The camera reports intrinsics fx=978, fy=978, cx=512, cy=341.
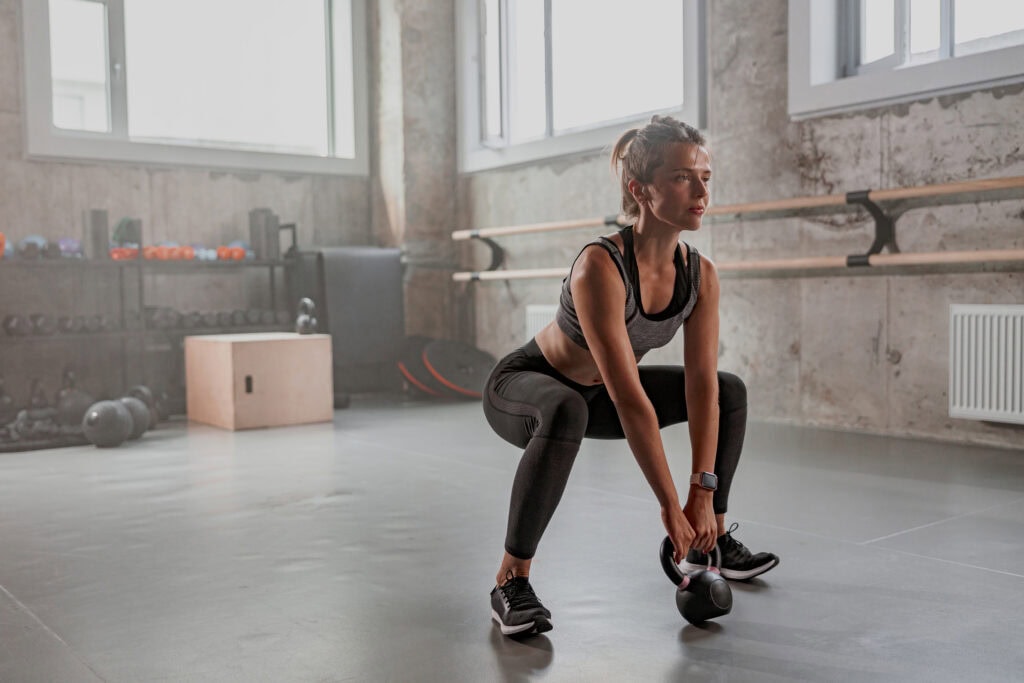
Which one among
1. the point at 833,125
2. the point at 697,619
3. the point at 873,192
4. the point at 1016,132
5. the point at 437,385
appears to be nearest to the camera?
the point at 697,619

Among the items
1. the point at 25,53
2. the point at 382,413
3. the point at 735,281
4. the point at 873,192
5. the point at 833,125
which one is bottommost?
Result: the point at 382,413

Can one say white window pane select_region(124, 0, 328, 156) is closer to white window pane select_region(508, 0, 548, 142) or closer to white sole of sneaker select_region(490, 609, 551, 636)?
white window pane select_region(508, 0, 548, 142)

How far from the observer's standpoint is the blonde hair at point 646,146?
5.73 ft

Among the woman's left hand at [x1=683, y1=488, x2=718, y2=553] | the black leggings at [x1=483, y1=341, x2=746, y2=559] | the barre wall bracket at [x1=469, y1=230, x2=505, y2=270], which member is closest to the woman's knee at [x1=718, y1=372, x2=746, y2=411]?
the black leggings at [x1=483, y1=341, x2=746, y2=559]

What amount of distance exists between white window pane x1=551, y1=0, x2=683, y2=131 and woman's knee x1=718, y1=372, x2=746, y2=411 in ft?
10.8

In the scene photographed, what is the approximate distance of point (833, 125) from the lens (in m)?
4.14

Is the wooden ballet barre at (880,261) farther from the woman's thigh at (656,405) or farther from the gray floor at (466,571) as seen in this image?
the woman's thigh at (656,405)

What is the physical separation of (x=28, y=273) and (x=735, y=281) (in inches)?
144

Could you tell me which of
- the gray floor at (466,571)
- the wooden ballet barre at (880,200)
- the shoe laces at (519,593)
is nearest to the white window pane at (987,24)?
the wooden ballet barre at (880,200)

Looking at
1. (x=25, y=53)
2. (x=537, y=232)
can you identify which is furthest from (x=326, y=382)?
(x=25, y=53)

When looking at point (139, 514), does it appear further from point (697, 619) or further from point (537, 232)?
point (537, 232)

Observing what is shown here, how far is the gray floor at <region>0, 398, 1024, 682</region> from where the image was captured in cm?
161

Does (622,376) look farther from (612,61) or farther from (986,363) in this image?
(612,61)

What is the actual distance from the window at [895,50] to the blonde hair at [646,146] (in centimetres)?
233
